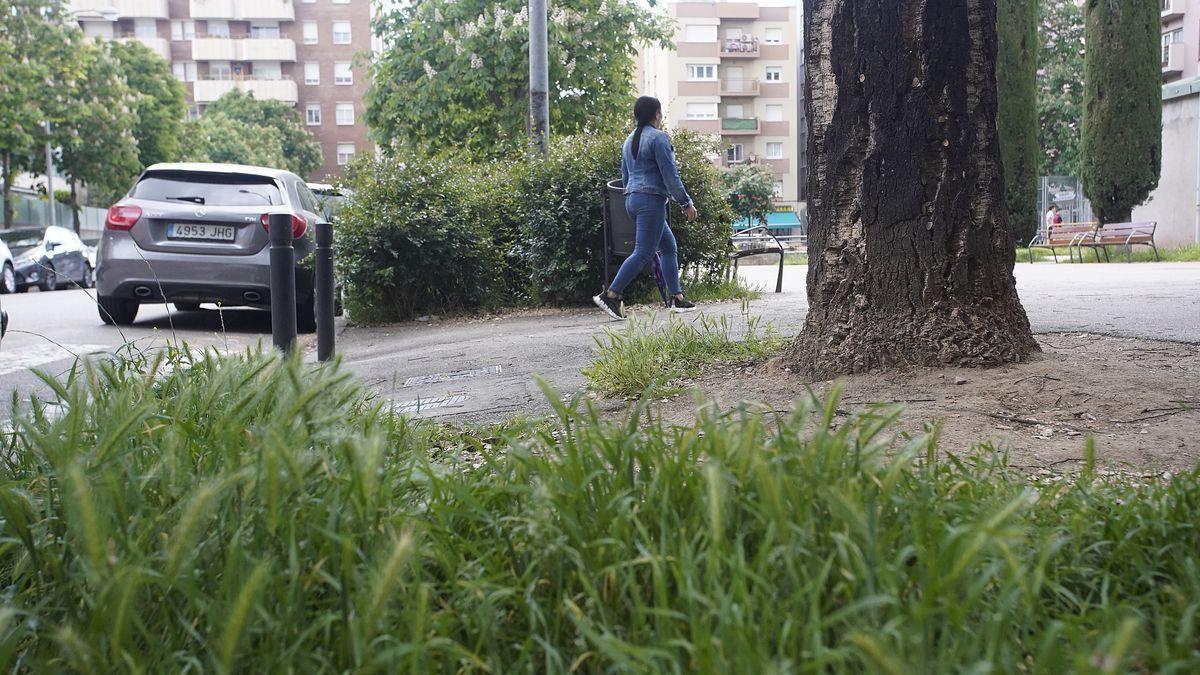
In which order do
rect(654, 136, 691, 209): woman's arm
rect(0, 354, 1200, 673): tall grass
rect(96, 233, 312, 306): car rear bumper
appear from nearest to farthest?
rect(0, 354, 1200, 673): tall grass < rect(654, 136, 691, 209): woman's arm < rect(96, 233, 312, 306): car rear bumper

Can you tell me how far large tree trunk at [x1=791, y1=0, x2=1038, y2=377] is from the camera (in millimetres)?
4438

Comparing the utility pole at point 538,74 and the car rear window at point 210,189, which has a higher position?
the utility pole at point 538,74

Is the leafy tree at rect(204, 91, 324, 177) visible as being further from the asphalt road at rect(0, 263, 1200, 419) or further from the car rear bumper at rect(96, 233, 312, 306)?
the asphalt road at rect(0, 263, 1200, 419)

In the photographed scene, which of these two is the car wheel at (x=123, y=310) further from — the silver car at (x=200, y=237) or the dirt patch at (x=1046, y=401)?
the dirt patch at (x=1046, y=401)

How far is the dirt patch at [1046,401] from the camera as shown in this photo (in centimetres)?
339

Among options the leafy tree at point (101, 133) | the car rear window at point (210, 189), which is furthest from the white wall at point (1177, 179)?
the leafy tree at point (101, 133)

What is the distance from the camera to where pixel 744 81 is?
77.8m

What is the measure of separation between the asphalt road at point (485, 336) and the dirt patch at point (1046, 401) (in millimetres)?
1101

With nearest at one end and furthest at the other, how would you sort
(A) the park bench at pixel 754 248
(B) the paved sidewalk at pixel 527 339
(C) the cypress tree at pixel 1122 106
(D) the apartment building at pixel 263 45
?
1. (B) the paved sidewalk at pixel 527 339
2. (A) the park bench at pixel 754 248
3. (C) the cypress tree at pixel 1122 106
4. (D) the apartment building at pixel 263 45

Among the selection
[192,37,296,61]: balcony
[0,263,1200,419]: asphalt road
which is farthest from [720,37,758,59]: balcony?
[0,263,1200,419]: asphalt road

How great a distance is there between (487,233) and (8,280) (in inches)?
646

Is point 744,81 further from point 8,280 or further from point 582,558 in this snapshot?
point 582,558

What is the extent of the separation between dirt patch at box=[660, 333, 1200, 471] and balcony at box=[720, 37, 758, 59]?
74.6 m

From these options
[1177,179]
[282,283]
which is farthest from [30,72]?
[282,283]
